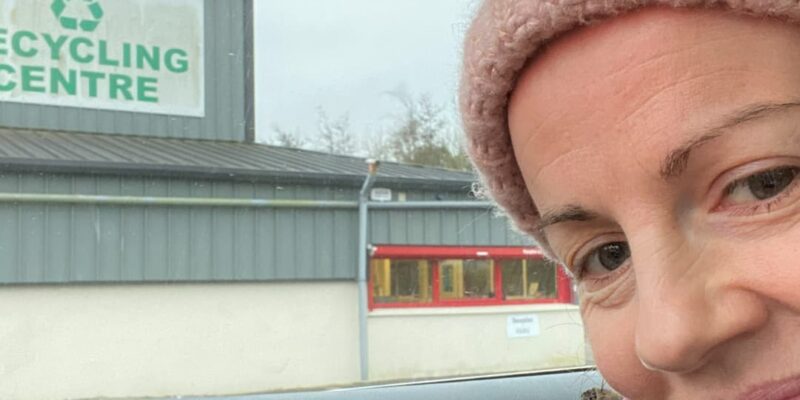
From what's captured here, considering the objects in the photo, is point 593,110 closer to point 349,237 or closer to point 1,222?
point 1,222

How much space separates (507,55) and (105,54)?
34.7ft

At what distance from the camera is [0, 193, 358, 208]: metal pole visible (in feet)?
27.6

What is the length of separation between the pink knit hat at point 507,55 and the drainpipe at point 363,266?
343 inches

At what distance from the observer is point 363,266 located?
402 inches

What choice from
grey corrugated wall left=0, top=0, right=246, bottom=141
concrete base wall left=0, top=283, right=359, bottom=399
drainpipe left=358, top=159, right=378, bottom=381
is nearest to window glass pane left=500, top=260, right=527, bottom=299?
drainpipe left=358, top=159, right=378, bottom=381

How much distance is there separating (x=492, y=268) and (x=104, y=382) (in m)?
3.99

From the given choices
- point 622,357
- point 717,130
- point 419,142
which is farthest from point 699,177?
point 419,142

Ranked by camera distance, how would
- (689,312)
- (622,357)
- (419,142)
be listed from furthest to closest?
(419,142) → (622,357) → (689,312)

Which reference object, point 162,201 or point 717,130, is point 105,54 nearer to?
point 162,201

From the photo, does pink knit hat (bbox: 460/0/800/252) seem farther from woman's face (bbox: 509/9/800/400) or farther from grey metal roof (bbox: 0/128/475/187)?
grey metal roof (bbox: 0/128/475/187)

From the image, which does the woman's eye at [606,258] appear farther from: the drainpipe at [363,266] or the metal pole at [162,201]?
the drainpipe at [363,266]

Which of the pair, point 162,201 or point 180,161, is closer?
point 162,201

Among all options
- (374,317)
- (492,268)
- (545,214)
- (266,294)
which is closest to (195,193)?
(266,294)

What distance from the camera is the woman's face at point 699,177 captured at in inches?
24.5
